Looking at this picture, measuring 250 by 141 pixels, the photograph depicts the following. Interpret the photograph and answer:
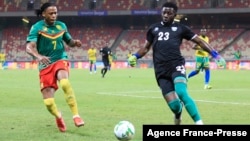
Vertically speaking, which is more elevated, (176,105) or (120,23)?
(120,23)

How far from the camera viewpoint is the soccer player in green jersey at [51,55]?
9953 mm

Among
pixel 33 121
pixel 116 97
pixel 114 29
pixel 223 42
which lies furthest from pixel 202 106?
pixel 114 29

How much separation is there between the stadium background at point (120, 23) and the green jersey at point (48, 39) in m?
48.5

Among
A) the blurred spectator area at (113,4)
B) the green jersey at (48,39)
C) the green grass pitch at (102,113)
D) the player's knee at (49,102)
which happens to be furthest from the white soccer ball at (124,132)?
the blurred spectator area at (113,4)

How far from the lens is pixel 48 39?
10.2m

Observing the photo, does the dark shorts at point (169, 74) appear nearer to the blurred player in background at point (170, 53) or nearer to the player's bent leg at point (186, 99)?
the blurred player in background at point (170, 53)

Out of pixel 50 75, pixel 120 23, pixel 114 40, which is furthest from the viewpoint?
pixel 120 23

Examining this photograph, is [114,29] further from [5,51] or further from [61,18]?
[5,51]

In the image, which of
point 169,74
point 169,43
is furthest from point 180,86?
point 169,43

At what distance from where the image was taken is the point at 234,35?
203 feet

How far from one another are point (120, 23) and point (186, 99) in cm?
5939

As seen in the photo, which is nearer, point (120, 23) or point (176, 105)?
point (176, 105)

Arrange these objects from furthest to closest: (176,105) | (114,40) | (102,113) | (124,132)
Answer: (114,40) < (102,113) < (176,105) < (124,132)

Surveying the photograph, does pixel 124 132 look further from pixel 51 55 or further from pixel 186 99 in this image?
pixel 51 55
